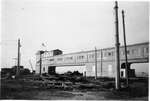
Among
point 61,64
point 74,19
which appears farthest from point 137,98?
point 61,64

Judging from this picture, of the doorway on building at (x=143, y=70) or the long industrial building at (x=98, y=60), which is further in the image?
the long industrial building at (x=98, y=60)

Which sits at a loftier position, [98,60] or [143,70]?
[98,60]

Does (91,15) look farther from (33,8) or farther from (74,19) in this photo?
(33,8)

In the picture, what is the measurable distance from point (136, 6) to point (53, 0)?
157 inches

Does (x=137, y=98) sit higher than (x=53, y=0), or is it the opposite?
(x=53, y=0)

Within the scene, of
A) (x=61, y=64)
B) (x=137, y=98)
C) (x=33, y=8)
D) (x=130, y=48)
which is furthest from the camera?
(x=61, y=64)

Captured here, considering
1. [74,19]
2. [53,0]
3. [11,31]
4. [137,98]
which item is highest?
→ [53,0]

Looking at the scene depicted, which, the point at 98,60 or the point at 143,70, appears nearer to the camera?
the point at 143,70

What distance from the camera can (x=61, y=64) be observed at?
2831 cm

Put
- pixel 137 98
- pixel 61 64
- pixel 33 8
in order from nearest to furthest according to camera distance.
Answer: pixel 137 98 → pixel 33 8 → pixel 61 64

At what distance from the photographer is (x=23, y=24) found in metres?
8.43

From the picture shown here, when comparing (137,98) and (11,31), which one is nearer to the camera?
(137,98)

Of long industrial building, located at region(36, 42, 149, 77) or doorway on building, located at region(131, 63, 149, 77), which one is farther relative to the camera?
long industrial building, located at region(36, 42, 149, 77)

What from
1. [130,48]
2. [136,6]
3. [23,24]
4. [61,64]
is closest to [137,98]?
[136,6]
